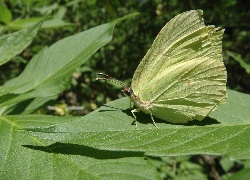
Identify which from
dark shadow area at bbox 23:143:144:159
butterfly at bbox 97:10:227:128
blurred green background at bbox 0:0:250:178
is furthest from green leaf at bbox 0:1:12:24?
dark shadow area at bbox 23:143:144:159

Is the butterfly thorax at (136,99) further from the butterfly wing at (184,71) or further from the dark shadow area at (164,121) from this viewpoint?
the dark shadow area at (164,121)

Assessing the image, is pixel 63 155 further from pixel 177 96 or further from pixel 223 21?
pixel 223 21

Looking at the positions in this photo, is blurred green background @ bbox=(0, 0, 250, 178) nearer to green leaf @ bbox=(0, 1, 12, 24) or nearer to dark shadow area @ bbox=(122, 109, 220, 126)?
green leaf @ bbox=(0, 1, 12, 24)

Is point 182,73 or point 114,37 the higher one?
point 114,37

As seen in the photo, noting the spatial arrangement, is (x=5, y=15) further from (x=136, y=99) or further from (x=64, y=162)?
(x=64, y=162)

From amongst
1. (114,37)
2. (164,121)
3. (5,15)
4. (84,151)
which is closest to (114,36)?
(114,37)

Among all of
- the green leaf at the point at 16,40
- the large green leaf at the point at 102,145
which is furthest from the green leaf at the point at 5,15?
the large green leaf at the point at 102,145
